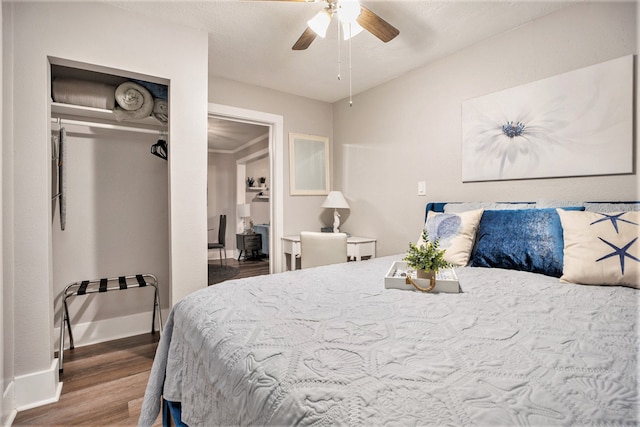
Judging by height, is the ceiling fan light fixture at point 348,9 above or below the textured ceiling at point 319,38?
below

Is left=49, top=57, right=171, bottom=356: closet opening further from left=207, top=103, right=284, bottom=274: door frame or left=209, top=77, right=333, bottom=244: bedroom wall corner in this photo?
left=207, top=103, right=284, bottom=274: door frame

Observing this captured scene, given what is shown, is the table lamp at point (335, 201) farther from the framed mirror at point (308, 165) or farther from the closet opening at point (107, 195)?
the closet opening at point (107, 195)

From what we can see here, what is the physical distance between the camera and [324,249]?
8.99 ft

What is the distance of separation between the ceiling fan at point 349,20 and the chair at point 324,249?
151 centimetres

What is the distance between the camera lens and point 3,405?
1.55m

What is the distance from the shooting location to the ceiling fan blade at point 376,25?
180 cm

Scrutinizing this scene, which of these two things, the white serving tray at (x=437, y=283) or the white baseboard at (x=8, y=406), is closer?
the white serving tray at (x=437, y=283)

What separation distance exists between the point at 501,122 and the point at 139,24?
8.57ft

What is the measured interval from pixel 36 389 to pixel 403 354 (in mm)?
2156

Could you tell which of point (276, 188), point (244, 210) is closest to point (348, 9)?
point (276, 188)

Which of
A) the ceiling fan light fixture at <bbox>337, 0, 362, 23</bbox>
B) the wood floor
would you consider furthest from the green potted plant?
the wood floor

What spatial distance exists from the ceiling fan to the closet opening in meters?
1.13

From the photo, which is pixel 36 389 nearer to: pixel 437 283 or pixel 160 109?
pixel 160 109

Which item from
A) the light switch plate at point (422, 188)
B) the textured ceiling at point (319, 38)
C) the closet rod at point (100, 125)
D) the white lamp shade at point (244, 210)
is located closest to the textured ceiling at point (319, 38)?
the textured ceiling at point (319, 38)
